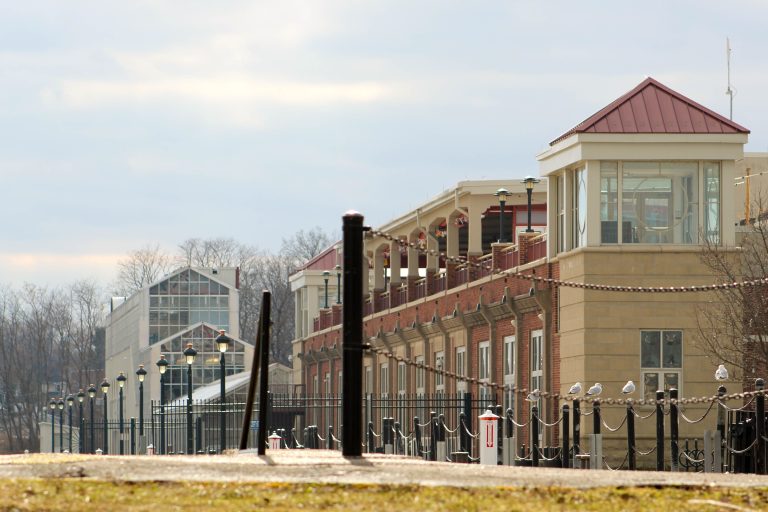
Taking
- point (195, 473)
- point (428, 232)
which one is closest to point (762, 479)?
point (195, 473)

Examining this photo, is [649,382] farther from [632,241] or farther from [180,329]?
[180,329]

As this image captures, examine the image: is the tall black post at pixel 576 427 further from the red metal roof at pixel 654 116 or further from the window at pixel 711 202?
the red metal roof at pixel 654 116

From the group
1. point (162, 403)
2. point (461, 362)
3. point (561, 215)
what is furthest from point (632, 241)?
point (162, 403)

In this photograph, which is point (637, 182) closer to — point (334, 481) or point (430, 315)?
point (430, 315)

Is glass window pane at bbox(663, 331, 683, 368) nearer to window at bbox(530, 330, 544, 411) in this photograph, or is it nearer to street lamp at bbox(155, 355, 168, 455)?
window at bbox(530, 330, 544, 411)

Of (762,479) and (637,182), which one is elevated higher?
(637,182)

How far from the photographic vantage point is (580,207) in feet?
125

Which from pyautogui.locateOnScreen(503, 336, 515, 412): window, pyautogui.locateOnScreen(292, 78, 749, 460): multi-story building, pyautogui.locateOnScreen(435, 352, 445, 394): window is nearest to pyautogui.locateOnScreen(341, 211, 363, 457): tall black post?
pyautogui.locateOnScreen(292, 78, 749, 460): multi-story building

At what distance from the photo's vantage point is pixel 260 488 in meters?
10.0

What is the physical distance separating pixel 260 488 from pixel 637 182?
92.3 ft

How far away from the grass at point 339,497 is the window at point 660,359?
1038 inches

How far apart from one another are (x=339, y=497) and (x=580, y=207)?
2896 cm

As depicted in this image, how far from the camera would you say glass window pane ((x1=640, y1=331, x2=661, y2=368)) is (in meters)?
36.6

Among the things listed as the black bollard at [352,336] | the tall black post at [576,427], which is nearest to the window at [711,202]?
the tall black post at [576,427]
